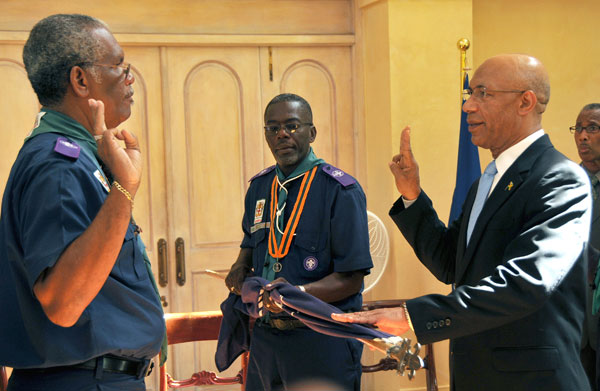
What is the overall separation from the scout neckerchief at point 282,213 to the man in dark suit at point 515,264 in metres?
0.86

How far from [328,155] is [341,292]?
2250 millimetres

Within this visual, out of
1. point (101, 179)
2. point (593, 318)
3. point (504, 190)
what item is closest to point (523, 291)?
point (504, 190)

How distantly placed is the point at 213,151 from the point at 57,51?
10.1ft

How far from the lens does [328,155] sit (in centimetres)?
495

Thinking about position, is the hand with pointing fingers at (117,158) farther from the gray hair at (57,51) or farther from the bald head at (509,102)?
the bald head at (509,102)

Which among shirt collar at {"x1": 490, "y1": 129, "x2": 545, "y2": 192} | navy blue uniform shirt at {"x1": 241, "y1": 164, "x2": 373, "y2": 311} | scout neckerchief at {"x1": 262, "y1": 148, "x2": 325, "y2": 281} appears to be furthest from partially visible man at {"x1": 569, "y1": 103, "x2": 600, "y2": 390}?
scout neckerchief at {"x1": 262, "y1": 148, "x2": 325, "y2": 281}

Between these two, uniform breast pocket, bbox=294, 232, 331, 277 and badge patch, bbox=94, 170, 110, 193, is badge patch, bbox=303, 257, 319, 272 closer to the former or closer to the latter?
uniform breast pocket, bbox=294, 232, 331, 277

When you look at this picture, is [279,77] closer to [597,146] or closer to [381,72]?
[381,72]

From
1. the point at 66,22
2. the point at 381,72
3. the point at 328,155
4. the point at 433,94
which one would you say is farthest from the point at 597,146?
the point at 66,22

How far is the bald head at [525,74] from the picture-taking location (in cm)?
225

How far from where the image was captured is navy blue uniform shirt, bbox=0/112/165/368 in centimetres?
146

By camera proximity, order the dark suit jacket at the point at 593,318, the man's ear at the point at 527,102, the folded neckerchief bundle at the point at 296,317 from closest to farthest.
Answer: the folded neckerchief bundle at the point at 296,317
the man's ear at the point at 527,102
the dark suit jacket at the point at 593,318

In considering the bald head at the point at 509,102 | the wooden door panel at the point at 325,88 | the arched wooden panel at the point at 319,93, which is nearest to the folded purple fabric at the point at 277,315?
the bald head at the point at 509,102

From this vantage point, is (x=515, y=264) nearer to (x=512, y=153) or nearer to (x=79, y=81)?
(x=512, y=153)
